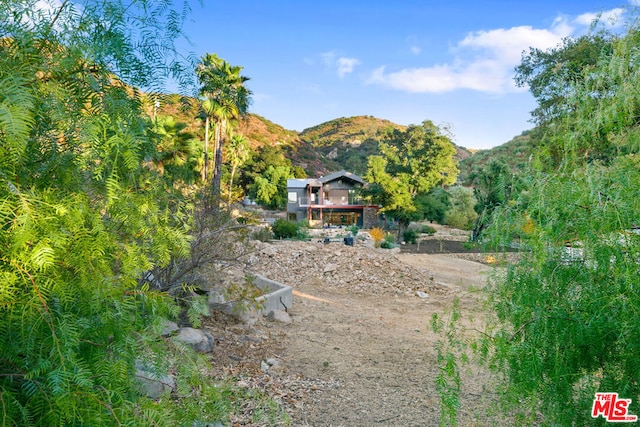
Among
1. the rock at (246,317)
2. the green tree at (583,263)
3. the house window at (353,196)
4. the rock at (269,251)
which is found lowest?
the rock at (246,317)

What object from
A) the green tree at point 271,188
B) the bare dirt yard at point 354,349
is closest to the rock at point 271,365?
the bare dirt yard at point 354,349

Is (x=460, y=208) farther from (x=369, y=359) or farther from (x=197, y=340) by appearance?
(x=197, y=340)

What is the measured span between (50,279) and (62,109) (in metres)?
0.55

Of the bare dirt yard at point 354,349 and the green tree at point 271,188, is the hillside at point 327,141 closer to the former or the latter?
the green tree at point 271,188

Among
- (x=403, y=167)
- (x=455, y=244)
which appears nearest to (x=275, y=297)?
(x=455, y=244)

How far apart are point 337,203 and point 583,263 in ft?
95.9

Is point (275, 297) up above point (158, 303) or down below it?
below

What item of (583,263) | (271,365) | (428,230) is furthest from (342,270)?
(428,230)

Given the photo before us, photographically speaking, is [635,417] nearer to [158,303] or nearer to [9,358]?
[158,303]

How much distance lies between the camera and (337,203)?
1240 inches

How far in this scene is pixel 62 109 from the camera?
1.34 metres

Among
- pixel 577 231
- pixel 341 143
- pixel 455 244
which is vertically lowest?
pixel 455 244

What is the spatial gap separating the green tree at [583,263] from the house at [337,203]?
27492 mm

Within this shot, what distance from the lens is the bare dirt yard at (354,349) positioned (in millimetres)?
4035
